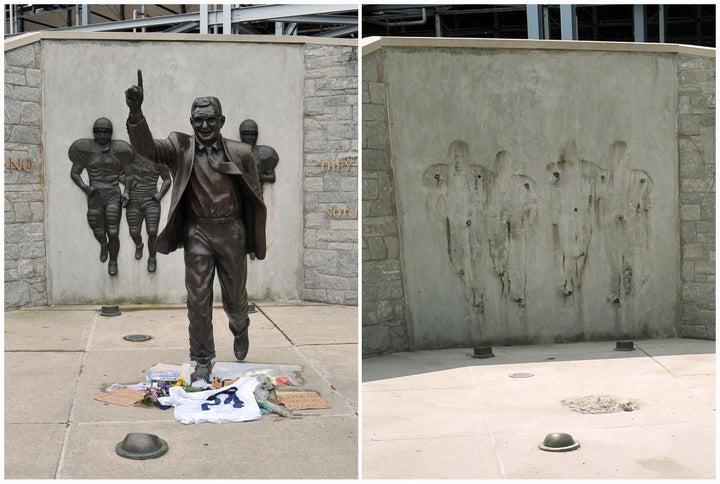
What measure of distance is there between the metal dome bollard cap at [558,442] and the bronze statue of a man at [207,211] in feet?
7.41

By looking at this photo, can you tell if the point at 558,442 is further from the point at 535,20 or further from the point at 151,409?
the point at 535,20

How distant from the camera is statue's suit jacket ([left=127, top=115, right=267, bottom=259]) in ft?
17.6

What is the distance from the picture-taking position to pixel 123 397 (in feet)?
18.1

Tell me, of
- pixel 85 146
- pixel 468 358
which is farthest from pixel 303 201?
pixel 468 358

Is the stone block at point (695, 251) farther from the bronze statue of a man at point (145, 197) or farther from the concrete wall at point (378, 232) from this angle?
the bronze statue of a man at point (145, 197)

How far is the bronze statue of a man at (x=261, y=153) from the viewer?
9570 millimetres

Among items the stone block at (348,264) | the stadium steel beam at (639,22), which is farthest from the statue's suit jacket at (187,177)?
the stadium steel beam at (639,22)

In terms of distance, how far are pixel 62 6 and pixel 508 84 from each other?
10810mm

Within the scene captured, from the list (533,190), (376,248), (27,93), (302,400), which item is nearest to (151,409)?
(302,400)

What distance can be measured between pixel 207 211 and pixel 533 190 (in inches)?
139

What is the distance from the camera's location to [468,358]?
752 cm

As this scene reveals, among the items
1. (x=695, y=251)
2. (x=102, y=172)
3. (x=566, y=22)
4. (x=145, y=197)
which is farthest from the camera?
(x=566, y=22)

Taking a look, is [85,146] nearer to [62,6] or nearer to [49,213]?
[49,213]

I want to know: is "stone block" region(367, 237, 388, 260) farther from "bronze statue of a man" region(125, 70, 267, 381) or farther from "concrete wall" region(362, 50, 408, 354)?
"bronze statue of a man" region(125, 70, 267, 381)
